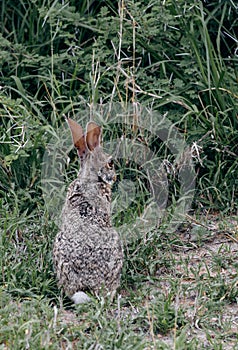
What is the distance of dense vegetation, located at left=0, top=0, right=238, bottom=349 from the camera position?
6.10 m

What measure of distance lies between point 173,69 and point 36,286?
7.66 feet

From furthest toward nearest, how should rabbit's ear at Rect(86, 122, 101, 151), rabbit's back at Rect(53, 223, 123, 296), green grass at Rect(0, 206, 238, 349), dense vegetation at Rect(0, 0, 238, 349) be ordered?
dense vegetation at Rect(0, 0, 238, 349) → rabbit's ear at Rect(86, 122, 101, 151) → rabbit's back at Rect(53, 223, 123, 296) → green grass at Rect(0, 206, 238, 349)

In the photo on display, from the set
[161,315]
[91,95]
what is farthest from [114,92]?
[161,315]

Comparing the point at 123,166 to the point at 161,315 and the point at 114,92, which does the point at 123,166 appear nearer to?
the point at 114,92

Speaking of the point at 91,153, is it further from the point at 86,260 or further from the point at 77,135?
the point at 86,260

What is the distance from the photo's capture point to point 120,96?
20.6ft

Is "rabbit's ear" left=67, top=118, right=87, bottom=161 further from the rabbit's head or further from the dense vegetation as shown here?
the dense vegetation

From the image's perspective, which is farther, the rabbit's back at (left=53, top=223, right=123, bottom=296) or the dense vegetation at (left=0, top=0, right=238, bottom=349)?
the dense vegetation at (left=0, top=0, right=238, bottom=349)

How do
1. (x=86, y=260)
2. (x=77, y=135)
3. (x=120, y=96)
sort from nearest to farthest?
1. (x=86, y=260)
2. (x=77, y=135)
3. (x=120, y=96)

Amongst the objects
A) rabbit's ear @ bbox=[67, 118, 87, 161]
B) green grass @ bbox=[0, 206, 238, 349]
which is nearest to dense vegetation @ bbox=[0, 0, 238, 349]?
green grass @ bbox=[0, 206, 238, 349]

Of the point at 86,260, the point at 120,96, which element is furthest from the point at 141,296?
the point at 120,96

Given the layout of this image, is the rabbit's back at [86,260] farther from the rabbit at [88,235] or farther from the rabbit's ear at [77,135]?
the rabbit's ear at [77,135]

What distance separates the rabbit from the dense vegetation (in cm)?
41

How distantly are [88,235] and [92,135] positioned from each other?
0.70 m
